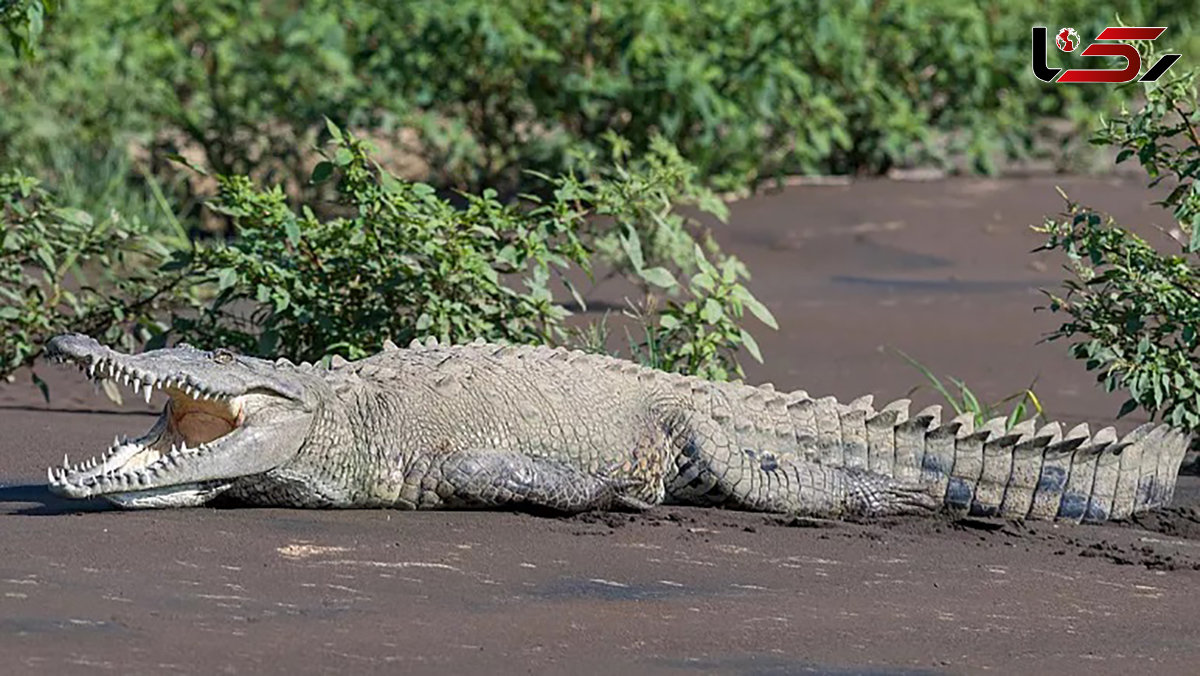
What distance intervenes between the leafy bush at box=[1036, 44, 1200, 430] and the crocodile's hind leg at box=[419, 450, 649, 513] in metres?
1.76

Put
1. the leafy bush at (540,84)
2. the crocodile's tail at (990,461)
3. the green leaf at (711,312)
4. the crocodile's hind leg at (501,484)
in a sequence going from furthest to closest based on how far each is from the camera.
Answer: the leafy bush at (540,84), the green leaf at (711,312), the crocodile's tail at (990,461), the crocodile's hind leg at (501,484)

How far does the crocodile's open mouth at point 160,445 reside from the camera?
5.20 metres

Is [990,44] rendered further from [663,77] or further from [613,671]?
[613,671]

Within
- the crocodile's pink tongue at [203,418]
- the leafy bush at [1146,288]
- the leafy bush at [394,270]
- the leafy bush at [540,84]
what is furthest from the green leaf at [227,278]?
the leafy bush at [540,84]

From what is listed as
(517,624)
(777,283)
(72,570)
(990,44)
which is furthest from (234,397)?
(990,44)

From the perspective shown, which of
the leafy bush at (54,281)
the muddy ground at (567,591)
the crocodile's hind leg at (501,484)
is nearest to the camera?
the muddy ground at (567,591)

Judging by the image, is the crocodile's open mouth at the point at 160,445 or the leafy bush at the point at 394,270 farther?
the leafy bush at the point at 394,270

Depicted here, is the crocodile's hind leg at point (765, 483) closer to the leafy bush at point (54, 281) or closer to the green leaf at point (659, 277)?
the green leaf at point (659, 277)

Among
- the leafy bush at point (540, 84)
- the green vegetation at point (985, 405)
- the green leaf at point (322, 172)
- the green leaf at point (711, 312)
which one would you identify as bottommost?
the green vegetation at point (985, 405)

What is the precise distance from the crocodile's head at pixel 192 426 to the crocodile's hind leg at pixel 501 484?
0.42 meters

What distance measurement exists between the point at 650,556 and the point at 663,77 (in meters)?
6.93

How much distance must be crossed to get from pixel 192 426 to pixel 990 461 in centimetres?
245

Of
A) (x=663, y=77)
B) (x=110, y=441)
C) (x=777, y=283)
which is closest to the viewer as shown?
(x=110, y=441)

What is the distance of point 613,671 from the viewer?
4223 millimetres
